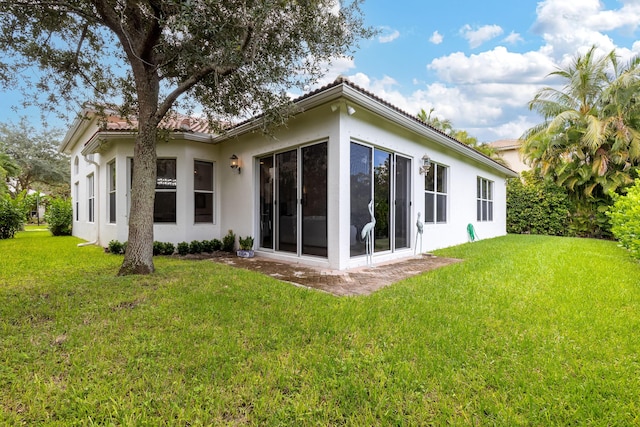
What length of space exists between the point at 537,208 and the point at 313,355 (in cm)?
1722

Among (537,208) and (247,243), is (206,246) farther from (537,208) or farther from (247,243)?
(537,208)

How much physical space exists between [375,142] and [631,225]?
17.5 feet

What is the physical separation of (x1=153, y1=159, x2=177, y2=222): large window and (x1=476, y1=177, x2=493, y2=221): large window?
11049 millimetres

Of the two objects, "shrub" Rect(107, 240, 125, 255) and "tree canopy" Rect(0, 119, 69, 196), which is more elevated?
"tree canopy" Rect(0, 119, 69, 196)

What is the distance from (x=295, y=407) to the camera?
6.48 ft

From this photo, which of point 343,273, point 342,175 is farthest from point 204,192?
point 343,273

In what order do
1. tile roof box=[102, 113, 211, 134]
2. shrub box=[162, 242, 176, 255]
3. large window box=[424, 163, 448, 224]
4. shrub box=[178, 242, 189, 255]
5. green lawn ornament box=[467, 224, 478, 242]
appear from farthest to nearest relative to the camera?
green lawn ornament box=[467, 224, 478, 242] → large window box=[424, 163, 448, 224] → shrub box=[178, 242, 189, 255] → shrub box=[162, 242, 176, 255] → tile roof box=[102, 113, 211, 134]

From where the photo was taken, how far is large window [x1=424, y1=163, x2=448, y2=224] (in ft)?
29.3

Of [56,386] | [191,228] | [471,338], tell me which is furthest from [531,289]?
[191,228]

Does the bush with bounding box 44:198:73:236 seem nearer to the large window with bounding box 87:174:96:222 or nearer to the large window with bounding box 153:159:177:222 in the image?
the large window with bounding box 87:174:96:222

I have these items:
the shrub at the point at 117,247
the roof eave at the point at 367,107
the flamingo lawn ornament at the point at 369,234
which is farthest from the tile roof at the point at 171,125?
the flamingo lawn ornament at the point at 369,234

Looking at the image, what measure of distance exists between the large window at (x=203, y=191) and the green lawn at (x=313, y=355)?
4394 mm

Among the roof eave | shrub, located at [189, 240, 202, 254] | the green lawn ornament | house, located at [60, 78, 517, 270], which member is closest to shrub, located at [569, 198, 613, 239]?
the green lawn ornament

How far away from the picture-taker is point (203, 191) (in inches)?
353
